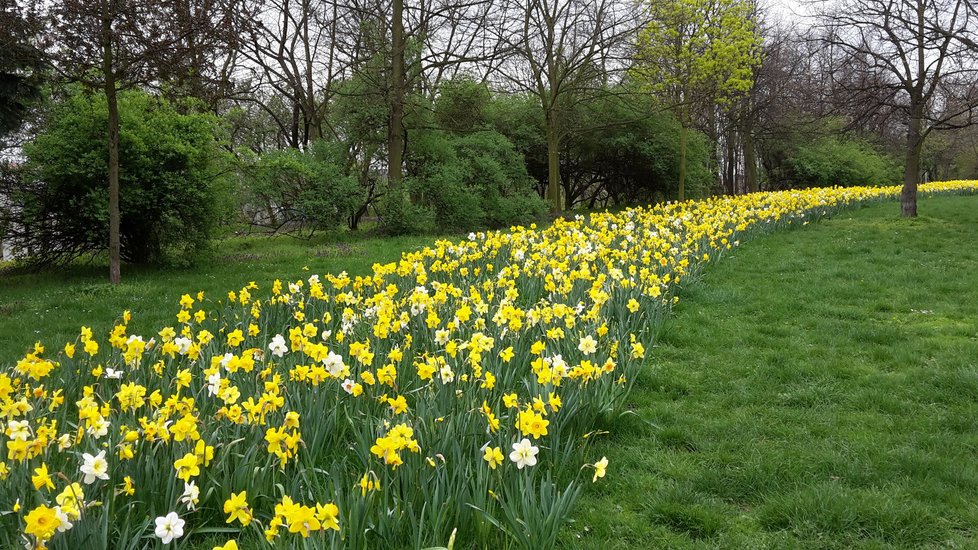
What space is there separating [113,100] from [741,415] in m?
7.63

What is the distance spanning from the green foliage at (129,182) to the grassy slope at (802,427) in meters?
7.30

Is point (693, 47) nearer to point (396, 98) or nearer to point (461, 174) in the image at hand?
point (461, 174)

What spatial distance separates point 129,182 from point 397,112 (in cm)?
647

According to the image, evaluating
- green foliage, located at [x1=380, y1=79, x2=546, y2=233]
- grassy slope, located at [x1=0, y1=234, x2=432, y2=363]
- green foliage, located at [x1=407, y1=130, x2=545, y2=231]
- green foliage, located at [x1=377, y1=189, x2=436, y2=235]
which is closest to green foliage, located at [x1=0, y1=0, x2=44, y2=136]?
grassy slope, located at [x1=0, y1=234, x2=432, y2=363]

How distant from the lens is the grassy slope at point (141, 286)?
5.87 meters

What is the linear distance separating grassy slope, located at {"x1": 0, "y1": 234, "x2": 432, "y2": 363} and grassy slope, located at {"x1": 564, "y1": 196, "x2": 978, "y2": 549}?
468 centimetres

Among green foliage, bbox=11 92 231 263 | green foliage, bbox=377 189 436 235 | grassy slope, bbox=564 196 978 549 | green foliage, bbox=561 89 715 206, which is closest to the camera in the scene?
grassy slope, bbox=564 196 978 549

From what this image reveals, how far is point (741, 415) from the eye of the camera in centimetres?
362

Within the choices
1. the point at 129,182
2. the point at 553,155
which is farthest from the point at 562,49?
the point at 129,182

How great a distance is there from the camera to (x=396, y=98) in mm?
13164

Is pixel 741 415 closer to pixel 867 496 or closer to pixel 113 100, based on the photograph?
pixel 867 496

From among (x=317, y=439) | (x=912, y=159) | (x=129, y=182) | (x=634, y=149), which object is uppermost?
(x=634, y=149)

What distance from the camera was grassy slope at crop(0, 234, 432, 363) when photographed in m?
5.87

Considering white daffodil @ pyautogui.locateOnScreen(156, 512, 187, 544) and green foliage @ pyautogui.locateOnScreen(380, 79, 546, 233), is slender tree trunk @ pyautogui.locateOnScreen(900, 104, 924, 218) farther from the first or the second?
white daffodil @ pyautogui.locateOnScreen(156, 512, 187, 544)
